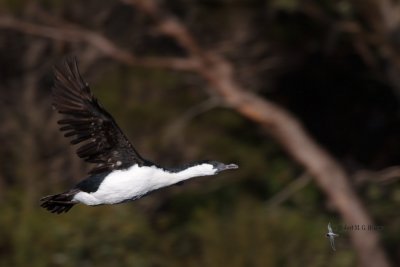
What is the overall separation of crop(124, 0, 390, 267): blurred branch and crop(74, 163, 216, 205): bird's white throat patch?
423cm

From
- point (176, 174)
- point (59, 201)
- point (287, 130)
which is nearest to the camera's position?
point (176, 174)

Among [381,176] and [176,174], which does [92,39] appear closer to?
[381,176]

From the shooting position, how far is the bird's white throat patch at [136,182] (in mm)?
5902

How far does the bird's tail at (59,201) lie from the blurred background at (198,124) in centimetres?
400

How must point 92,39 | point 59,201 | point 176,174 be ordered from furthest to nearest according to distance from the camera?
1. point 92,39
2. point 59,201
3. point 176,174

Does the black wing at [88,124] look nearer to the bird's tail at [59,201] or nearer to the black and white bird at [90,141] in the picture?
the black and white bird at [90,141]

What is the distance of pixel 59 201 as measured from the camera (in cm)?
620

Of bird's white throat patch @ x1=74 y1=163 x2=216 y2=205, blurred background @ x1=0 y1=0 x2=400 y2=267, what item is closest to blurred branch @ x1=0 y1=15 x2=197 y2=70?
blurred background @ x1=0 y1=0 x2=400 y2=267

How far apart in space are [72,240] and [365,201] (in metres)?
2.85

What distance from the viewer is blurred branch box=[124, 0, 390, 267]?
10.3 metres

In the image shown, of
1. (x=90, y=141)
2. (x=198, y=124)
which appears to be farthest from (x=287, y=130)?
(x=90, y=141)

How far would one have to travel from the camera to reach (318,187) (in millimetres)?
12156

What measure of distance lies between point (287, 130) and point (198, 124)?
1.14 meters

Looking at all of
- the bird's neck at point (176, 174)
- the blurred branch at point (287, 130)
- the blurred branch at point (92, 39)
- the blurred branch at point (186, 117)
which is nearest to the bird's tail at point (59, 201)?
the bird's neck at point (176, 174)
